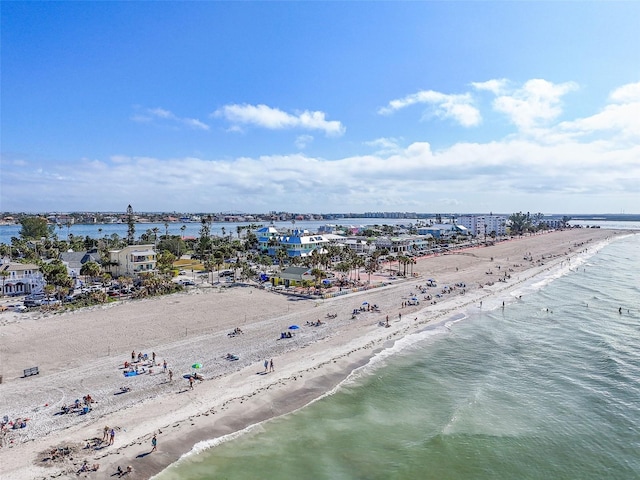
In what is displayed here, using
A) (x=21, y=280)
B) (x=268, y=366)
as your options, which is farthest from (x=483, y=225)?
(x=21, y=280)

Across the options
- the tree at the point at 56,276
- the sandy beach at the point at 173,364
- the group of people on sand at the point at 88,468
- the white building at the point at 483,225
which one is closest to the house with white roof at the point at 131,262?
the tree at the point at 56,276

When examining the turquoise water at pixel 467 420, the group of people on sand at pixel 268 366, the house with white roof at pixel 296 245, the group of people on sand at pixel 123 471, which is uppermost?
the house with white roof at pixel 296 245

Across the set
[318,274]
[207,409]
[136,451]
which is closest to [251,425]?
[207,409]

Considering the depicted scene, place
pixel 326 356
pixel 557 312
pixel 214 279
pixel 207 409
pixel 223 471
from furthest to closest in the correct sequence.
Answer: pixel 214 279 → pixel 557 312 → pixel 326 356 → pixel 207 409 → pixel 223 471

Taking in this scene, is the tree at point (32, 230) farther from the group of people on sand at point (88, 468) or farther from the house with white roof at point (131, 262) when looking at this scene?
the group of people on sand at point (88, 468)

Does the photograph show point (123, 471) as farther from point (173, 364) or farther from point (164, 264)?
point (164, 264)

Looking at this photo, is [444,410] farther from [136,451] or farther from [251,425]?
[136,451]
